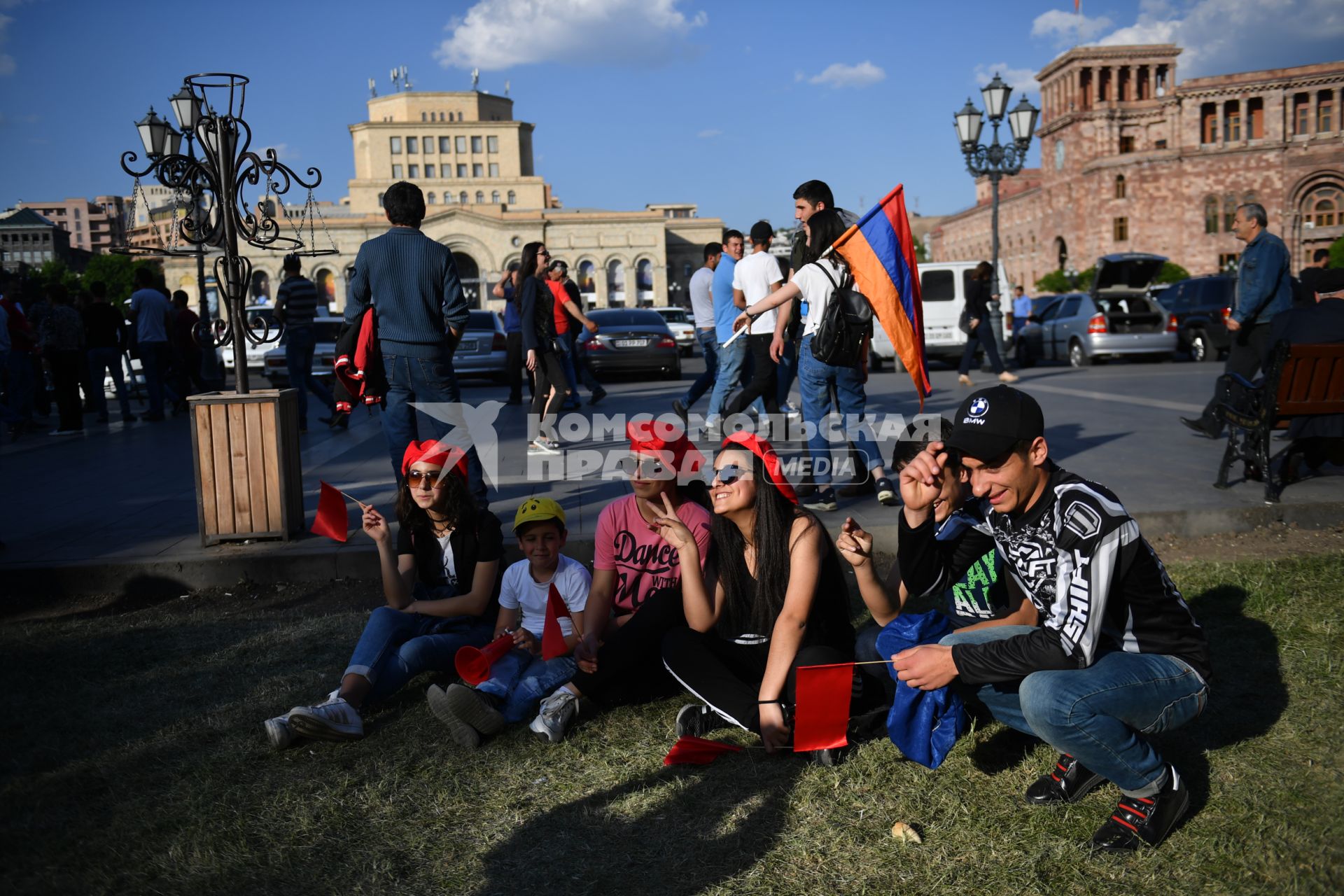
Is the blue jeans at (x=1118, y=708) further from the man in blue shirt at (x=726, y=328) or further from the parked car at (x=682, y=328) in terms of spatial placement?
the parked car at (x=682, y=328)

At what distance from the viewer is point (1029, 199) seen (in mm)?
77250

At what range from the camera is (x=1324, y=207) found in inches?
2403

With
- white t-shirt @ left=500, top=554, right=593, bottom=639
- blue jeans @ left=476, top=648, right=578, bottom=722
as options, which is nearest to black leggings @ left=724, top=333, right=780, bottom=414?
white t-shirt @ left=500, top=554, right=593, bottom=639

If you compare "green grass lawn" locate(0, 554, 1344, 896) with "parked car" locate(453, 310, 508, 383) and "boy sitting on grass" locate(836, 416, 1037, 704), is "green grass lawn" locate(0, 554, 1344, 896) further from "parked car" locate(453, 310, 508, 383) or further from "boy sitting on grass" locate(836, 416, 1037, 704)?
"parked car" locate(453, 310, 508, 383)

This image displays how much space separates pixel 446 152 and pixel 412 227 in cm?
11105

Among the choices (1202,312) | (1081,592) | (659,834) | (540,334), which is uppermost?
(1202,312)

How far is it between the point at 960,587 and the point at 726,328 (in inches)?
227

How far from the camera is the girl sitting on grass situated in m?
3.81

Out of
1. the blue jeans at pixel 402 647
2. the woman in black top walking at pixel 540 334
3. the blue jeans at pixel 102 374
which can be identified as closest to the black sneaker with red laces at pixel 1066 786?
the blue jeans at pixel 402 647

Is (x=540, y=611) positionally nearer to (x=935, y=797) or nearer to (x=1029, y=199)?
(x=935, y=797)

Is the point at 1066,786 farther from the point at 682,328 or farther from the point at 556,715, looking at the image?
the point at 682,328

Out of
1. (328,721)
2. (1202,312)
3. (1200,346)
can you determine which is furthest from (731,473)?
(1202,312)

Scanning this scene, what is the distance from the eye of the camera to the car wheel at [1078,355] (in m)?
19.1

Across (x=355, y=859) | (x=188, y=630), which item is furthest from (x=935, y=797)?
(x=188, y=630)
